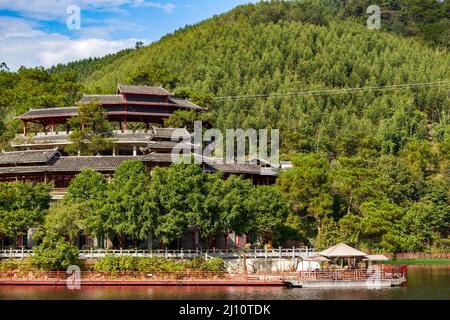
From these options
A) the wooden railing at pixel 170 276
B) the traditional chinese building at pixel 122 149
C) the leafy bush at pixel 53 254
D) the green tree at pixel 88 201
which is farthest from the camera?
the traditional chinese building at pixel 122 149

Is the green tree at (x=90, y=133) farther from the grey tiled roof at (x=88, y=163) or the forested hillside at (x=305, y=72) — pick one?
the forested hillside at (x=305, y=72)

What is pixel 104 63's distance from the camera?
412 feet

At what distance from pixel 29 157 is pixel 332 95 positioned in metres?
53.7

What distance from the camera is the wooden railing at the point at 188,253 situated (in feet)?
122

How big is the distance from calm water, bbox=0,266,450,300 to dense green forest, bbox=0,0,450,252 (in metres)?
8.04

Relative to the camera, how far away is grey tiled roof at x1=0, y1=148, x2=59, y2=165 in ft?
147

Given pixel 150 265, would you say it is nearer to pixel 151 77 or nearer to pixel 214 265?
pixel 214 265

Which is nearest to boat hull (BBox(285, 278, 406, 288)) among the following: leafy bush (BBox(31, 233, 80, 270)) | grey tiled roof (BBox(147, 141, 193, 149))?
leafy bush (BBox(31, 233, 80, 270))

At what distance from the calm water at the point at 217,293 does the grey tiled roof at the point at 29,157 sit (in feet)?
40.6

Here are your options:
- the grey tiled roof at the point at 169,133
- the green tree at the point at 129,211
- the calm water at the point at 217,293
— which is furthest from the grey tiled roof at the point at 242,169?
the calm water at the point at 217,293

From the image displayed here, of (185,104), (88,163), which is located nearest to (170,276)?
(88,163)
